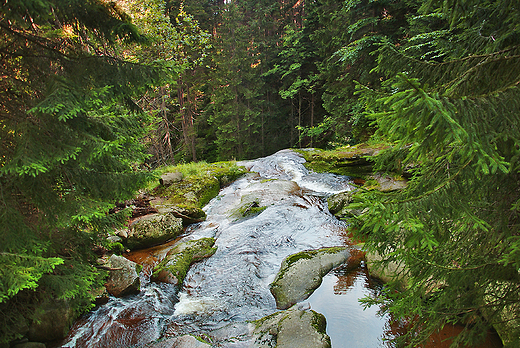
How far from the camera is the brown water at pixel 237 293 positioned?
13.9 ft

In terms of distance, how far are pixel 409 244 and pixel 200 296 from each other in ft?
15.0

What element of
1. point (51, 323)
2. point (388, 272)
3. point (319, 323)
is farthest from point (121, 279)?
point (388, 272)

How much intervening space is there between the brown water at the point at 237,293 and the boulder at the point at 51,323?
222 mm

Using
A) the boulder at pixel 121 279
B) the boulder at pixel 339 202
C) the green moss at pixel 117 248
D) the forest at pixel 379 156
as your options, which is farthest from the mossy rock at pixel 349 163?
the boulder at pixel 121 279

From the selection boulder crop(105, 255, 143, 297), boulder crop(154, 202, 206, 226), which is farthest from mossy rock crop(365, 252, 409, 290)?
boulder crop(154, 202, 206, 226)

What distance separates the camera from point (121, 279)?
5.30 metres

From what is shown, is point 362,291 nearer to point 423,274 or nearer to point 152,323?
point 423,274

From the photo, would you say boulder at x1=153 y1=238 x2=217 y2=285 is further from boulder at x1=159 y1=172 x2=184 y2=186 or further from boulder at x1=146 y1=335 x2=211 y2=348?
boulder at x1=159 y1=172 x2=184 y2=186

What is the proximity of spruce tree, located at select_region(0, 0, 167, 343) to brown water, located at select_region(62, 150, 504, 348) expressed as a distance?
100 cm

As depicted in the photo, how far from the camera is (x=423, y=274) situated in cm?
253

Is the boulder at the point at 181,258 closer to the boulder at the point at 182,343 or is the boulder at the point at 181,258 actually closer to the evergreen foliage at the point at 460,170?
the boulder at the point at 182,343

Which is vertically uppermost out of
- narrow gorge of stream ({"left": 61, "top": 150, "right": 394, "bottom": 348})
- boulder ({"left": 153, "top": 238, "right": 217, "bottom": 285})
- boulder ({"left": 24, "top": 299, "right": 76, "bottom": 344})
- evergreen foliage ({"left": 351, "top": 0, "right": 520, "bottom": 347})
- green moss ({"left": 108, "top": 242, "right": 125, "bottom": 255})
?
evergreen foliage ({"left": 351, "top": 0, "right": 520, "bottom": 347})

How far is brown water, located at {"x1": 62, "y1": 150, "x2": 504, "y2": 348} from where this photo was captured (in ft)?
13.9

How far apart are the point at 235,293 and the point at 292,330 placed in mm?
1738
